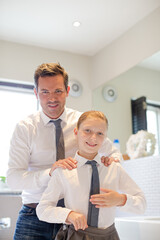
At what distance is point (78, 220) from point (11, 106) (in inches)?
99.4

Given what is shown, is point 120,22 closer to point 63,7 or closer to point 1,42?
Result: point 63,7

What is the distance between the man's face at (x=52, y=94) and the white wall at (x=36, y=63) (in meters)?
1.99

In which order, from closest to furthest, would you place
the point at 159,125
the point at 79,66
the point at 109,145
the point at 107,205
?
the point at 107,205 < the point at 109,145 < the point at 159,125 < the point at 79,66

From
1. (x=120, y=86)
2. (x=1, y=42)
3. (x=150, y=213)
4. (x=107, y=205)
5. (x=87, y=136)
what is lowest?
(x=150, y=213)

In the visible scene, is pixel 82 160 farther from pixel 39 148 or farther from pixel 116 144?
pixel 116 144

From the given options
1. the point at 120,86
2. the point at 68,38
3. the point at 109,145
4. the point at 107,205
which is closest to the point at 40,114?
the point at 109,145

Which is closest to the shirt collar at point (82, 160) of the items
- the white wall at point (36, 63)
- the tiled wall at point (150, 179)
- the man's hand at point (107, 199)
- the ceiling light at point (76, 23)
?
the man's hand at point (107, 199)

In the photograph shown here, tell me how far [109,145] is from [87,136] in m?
0.32

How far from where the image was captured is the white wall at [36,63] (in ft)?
11.2

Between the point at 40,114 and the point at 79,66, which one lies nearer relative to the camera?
the point at 40,114

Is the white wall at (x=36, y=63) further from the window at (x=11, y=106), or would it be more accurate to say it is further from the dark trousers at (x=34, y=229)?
the dark trousers at (x=34, y=229)

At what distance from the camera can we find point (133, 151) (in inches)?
113

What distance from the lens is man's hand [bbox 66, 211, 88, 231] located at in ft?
3.74

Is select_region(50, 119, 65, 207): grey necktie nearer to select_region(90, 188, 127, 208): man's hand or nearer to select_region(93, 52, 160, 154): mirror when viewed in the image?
select_region(90, 188, 127, 208): man's hand
